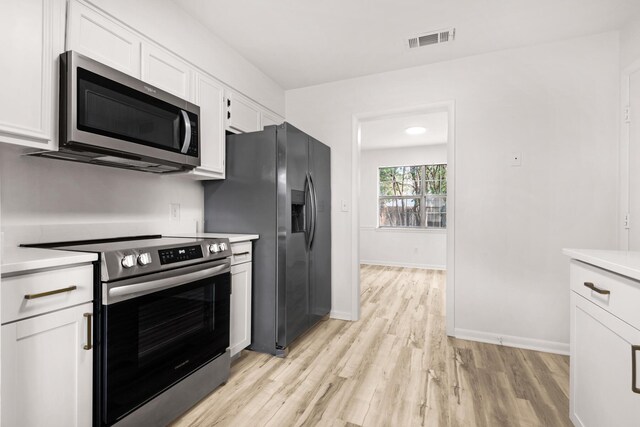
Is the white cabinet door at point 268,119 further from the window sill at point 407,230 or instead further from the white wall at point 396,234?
the window sill at point 407,230

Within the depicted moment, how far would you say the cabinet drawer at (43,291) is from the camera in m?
1.06

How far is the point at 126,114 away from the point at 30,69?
Result: 39cm

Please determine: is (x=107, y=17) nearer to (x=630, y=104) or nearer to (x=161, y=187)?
(x=161, y=187)

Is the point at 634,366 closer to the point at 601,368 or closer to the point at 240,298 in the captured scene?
the point at 601,368

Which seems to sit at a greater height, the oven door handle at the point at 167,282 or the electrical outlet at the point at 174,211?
the electrical outlet at the point at 174,211

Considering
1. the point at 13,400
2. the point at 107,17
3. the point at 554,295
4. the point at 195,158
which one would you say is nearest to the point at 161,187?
the point at 195,158

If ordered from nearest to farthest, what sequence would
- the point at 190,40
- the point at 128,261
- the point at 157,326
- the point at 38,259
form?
the point at 38,259
the point at 128,261
the point at 157,326
the point at 190,40

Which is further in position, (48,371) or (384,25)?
(384,25)

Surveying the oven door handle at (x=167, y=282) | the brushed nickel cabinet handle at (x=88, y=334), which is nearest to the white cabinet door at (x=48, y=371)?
the brushed nickel cabinet handle at (x=88, y=334)

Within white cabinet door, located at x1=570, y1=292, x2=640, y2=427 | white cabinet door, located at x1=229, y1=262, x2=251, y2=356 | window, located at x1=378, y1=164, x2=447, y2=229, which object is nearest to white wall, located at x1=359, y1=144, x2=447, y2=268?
window, located at x1=378, y1=164, x2=447, y2=229

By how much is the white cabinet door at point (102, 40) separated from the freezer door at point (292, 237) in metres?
1.02

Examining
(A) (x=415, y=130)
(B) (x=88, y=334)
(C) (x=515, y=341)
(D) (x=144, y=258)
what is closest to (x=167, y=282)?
(D) (x=144, y=258)

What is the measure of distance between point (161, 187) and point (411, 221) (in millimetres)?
5340

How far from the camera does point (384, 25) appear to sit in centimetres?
241
